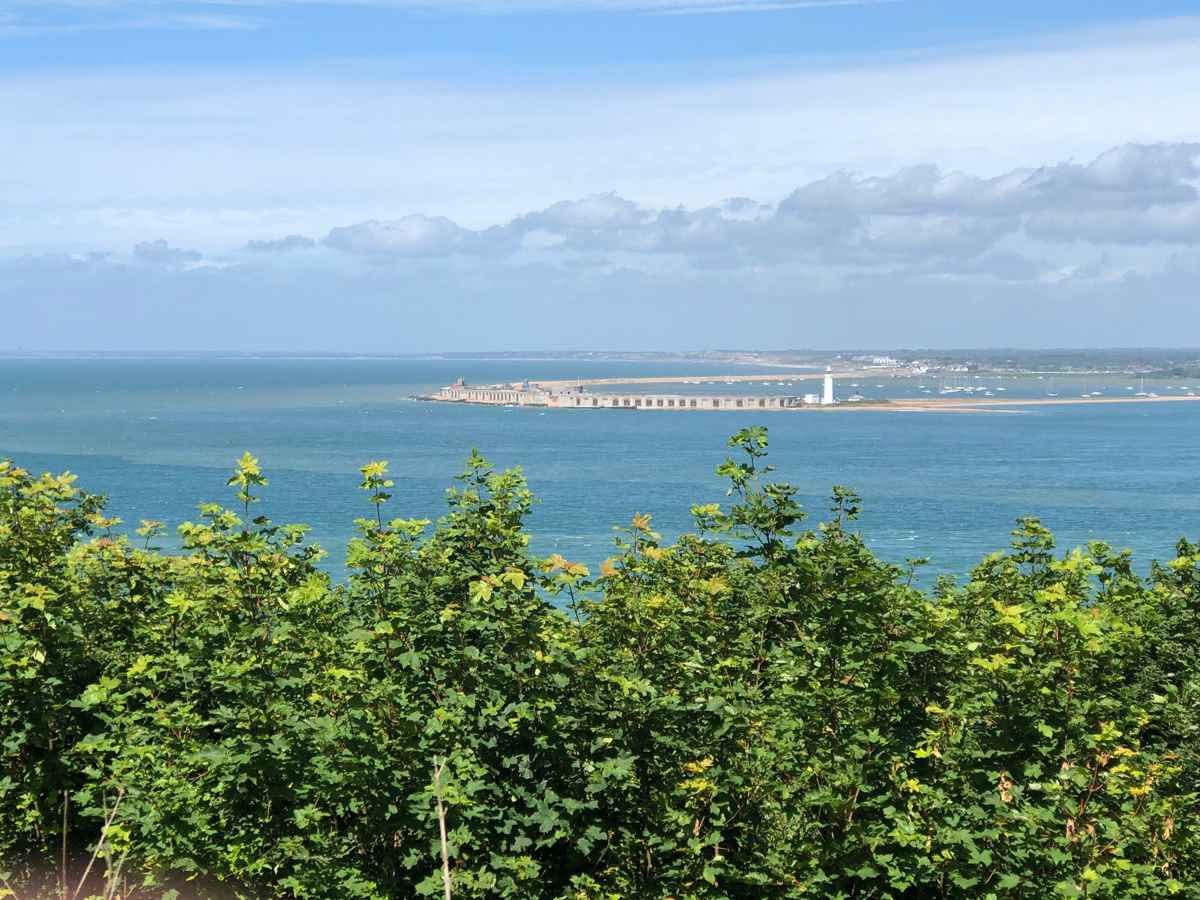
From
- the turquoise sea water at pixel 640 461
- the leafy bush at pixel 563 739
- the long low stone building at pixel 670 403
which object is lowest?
the turquoise sea water at pixel 640 461

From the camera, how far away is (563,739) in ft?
24.7

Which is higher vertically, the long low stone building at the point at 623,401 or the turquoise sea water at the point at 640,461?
the long low stone building at the point at 623,401

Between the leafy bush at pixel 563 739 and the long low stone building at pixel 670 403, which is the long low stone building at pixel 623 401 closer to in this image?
the long low stone building at pixel 670 403

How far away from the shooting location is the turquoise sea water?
65.8 metres

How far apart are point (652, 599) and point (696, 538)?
2909 millimetres

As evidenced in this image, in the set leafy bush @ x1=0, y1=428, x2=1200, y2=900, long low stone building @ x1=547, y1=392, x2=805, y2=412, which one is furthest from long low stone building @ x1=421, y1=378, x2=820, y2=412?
leafy bush @ x1=0, y1=428, x2=1200, y2=900

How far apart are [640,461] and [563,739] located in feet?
306

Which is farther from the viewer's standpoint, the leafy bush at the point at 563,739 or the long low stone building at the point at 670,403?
the long low stone building at the point at 670,403

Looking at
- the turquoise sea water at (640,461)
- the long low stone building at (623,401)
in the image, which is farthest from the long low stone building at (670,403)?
the turquoise sea water at (640,461)

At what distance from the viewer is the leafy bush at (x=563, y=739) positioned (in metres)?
7.35

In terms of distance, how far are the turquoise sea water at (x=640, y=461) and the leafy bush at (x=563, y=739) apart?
39.5 metres

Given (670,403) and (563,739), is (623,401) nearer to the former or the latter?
(670,403)

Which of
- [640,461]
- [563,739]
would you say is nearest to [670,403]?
[640,461]

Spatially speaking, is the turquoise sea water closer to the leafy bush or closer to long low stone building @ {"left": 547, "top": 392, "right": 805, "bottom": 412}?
long low stone building @ {"left": 547, "top": 392, "right": 805, "bottom": 412}
